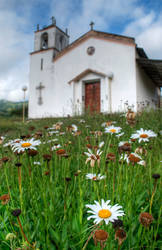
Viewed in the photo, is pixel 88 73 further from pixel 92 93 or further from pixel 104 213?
pixel 104 213

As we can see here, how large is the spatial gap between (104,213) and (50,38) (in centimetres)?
1626

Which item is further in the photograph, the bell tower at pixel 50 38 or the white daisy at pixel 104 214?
the bell tower at pixel 50 38

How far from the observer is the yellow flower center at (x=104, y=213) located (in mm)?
691

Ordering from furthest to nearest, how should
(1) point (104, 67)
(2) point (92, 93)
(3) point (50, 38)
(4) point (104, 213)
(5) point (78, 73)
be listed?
(3) point (50, 38)
(5) point (78, 73)
(2) point (92, 93)
(1) point (104, 67)
(4) point (104, 213)

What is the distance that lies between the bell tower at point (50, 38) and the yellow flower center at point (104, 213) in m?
15.5

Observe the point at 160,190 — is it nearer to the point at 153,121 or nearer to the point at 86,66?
the point at 153,121

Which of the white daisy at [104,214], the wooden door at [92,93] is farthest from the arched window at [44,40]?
the white daisy at [104,214]

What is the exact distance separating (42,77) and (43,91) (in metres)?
1.16

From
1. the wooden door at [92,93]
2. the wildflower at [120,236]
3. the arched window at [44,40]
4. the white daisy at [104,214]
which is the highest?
the arched window at [44,40]

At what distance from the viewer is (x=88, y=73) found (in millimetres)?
13047

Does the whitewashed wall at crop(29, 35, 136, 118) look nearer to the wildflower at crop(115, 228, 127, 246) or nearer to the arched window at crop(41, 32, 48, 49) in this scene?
the arched window at crop(41, 32, 48, 49)

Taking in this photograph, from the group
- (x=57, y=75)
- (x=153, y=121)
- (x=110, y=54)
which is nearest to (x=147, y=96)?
(x=110, y=54)

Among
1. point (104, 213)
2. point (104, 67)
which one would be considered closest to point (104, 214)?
point (104, 213)

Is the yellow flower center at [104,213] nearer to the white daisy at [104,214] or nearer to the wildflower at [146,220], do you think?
the white daisy at [104,214]
